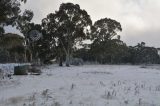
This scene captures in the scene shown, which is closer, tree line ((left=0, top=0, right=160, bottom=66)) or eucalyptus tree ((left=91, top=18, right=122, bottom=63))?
tree line ((left=0, top=0, right=160, bottom=66))

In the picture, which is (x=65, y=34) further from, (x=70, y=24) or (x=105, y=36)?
(x=105, y=36)

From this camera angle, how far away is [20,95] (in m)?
11.9

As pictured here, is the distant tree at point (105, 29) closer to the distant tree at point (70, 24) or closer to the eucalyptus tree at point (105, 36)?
the eucalyptus tree at point (105, 36)

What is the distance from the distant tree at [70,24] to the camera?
6184 centimetres

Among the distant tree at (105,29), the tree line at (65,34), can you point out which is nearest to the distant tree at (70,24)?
the tree line at (65,34)

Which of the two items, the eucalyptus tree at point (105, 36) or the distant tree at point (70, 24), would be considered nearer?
the distant tree at point (70, 24)

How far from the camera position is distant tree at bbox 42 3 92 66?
61.8 m

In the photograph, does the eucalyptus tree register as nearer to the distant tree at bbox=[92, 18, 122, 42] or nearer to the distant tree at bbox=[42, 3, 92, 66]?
the distant tree at bbox=[92, 18, 122, 42]

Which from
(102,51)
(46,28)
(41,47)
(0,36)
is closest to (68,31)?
(46,28)

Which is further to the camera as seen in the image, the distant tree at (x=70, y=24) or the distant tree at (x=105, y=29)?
the distant tree at (x=105, y=29)

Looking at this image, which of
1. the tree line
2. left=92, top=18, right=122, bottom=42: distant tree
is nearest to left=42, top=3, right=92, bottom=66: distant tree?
the tree line

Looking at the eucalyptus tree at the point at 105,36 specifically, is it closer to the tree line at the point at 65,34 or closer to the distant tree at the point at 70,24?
the tree line at the point at 65,34

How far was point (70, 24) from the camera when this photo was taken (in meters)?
61.7

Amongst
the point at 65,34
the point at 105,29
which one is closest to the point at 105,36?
the point at 105,29
